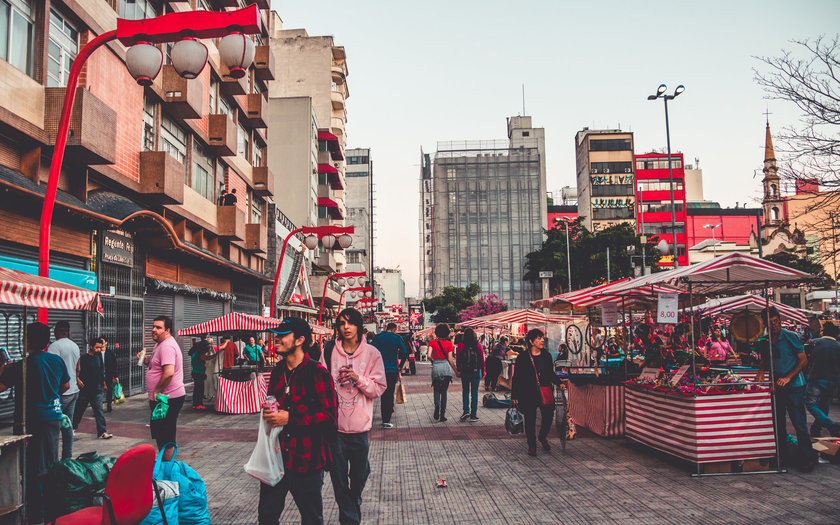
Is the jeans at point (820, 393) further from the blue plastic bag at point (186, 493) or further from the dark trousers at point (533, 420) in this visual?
the blue plastic bag at point (186, 493)

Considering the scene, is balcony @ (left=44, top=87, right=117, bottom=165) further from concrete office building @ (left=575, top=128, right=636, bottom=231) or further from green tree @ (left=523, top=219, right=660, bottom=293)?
concrete office building @ (left=575, top=128, right=636, bottom=231)

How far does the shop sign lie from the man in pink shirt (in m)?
9.42

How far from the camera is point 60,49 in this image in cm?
1364

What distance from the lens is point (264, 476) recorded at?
13.6 feet

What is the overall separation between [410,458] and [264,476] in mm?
4869

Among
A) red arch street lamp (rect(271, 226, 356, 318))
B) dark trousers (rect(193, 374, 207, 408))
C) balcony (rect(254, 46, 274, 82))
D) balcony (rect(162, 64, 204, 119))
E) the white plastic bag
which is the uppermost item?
balcony (rect(254, 46, 274, 82))

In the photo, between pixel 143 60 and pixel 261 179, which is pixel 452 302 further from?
pixel 143 60

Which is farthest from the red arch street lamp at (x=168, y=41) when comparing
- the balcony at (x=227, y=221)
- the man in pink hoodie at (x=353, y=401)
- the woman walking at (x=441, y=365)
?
the balcony at (x=227, y=221)

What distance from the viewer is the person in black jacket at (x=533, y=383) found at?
901 cm

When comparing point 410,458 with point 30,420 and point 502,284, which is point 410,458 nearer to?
point 30,420

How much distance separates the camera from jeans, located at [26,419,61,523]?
601 cm

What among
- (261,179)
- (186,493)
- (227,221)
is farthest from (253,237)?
(186,493)

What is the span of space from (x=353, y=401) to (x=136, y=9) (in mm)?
16936

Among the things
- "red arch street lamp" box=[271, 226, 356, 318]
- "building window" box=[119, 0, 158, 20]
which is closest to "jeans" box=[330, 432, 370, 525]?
"building window" box=[119, 0, 158, 20]
